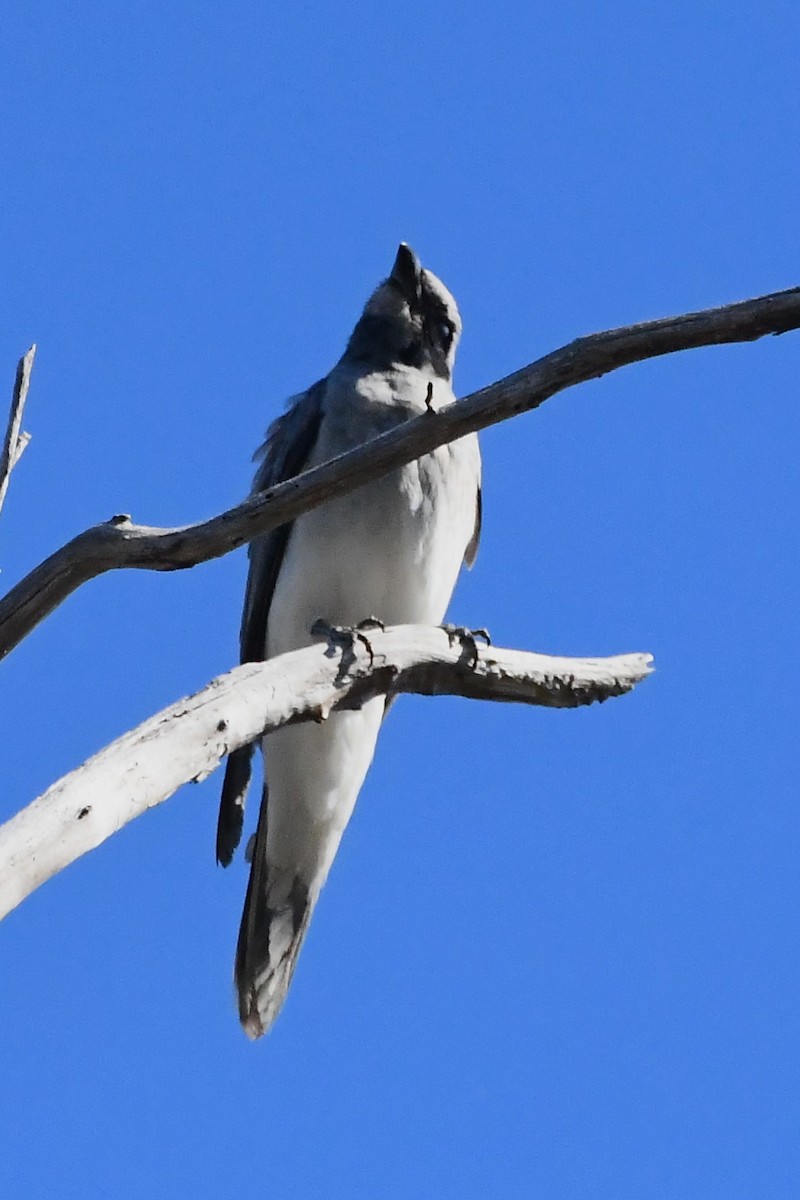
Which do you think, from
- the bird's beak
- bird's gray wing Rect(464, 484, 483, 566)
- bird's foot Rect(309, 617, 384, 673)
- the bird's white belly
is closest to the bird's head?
the bird's beak

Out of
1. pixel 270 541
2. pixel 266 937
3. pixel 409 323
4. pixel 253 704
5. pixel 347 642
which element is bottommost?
pixel 253 704

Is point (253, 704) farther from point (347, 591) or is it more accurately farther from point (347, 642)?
point (347, 591)

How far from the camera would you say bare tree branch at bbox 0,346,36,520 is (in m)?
4.75

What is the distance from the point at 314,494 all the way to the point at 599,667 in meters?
1.74

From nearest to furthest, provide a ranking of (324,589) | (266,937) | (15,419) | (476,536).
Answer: (15,419) → (266,937) → (324,589) → (476,536)

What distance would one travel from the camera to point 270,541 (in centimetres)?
760

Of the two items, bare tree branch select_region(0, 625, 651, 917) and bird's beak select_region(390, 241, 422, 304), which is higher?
bird's beak select_region(390, 241, 422, 304)

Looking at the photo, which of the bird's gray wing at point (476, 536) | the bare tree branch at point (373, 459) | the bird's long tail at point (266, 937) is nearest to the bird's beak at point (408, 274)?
the bird's gray wing at point (476, 536)

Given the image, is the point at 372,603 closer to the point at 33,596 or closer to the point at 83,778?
the point at 33,596

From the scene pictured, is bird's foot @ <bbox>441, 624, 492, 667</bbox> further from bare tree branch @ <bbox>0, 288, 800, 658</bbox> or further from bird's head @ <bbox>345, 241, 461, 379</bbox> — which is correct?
bird's head @ <bbox>345, 241, 461, 379</bbox>

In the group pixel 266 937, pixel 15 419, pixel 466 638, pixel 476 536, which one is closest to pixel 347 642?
pixel 466 638

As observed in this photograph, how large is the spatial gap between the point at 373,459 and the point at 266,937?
3.02 metres

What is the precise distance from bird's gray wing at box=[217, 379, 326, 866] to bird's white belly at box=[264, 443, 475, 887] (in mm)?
119

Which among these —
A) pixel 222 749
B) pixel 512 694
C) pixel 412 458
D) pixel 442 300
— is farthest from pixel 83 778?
pixel 442 300
